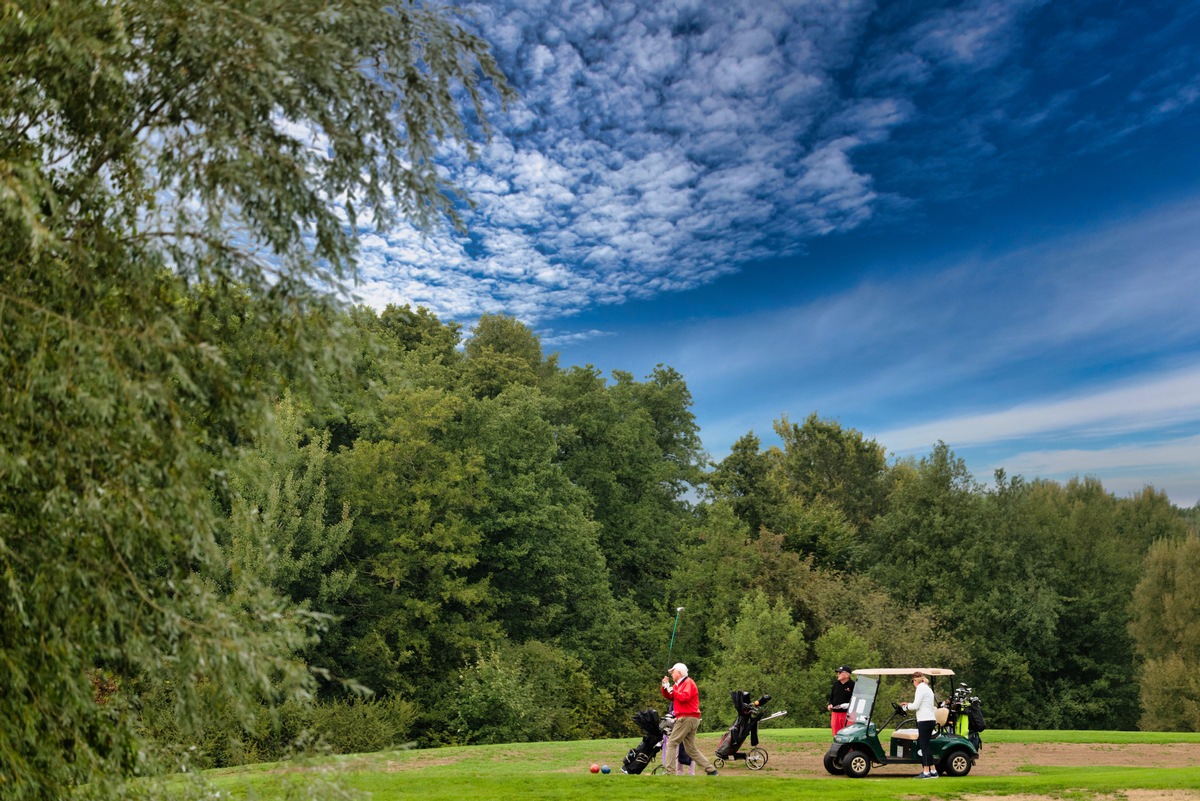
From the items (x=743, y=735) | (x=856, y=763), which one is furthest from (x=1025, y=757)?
(x=743, y=735)

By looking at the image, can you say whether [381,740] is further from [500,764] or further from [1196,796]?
[1196,796]

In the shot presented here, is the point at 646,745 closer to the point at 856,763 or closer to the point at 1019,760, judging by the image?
the point at 856,763

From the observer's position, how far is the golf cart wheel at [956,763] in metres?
15.4

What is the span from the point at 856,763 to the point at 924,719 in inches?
55.9

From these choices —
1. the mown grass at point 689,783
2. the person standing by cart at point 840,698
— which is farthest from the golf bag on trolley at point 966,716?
the person standing by cart at point 840,698

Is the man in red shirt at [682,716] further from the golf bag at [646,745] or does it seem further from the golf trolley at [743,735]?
the golf trolley at [743,735]

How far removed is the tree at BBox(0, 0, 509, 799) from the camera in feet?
19.4

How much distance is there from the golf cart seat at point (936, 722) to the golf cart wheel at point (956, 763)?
0.52 m

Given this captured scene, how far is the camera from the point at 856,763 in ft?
50.3

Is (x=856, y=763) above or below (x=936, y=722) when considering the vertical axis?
below

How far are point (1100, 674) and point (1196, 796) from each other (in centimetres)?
3988

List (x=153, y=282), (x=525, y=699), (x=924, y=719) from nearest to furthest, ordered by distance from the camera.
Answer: (x=153, y=282) → (x=924, y=719) → (x=525, y=699)

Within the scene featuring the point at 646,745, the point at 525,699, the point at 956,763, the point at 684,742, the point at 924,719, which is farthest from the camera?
the point at 525,699

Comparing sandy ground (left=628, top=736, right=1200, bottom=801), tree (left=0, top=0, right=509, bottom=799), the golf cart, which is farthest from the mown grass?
tree (left=0, top=0, right=509, bottom=799)
